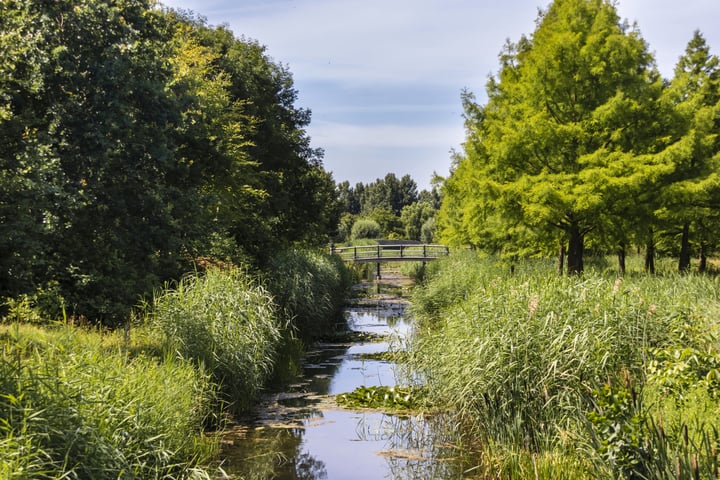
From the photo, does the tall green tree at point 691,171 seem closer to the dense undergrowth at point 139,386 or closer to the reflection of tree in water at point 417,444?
the reflection of tree in water at point 417,444

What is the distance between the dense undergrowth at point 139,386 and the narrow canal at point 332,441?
503mm

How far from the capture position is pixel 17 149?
1173cm

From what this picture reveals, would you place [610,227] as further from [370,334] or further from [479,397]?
[479,397]

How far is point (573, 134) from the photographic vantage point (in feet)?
49.8

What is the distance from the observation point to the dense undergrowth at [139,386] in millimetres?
5254

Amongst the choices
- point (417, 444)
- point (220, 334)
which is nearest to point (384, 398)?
point (417, 444)

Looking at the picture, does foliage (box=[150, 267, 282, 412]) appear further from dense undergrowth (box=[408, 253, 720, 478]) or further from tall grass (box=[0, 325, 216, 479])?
dense undergrowth (box=[408, 253, 720, 478])

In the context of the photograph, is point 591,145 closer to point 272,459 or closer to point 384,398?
point 384,398

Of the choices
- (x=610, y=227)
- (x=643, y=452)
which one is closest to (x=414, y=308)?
(x=610, y=227)

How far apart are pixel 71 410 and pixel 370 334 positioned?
43.9 ft

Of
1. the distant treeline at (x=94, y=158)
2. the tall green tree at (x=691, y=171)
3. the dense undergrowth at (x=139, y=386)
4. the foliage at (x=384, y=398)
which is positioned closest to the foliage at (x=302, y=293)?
the distant treeline at (x=94, y=158)

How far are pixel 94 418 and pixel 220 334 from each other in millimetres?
4200

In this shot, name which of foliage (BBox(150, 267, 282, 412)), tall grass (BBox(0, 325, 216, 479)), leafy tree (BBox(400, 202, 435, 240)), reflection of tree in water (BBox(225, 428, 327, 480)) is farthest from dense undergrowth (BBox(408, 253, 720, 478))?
leafy tree (BBox(400, 202, 435, 240))

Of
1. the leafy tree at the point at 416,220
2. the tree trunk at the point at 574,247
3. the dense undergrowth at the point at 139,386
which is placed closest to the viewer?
the dense undergrowth at the point at 139,386
